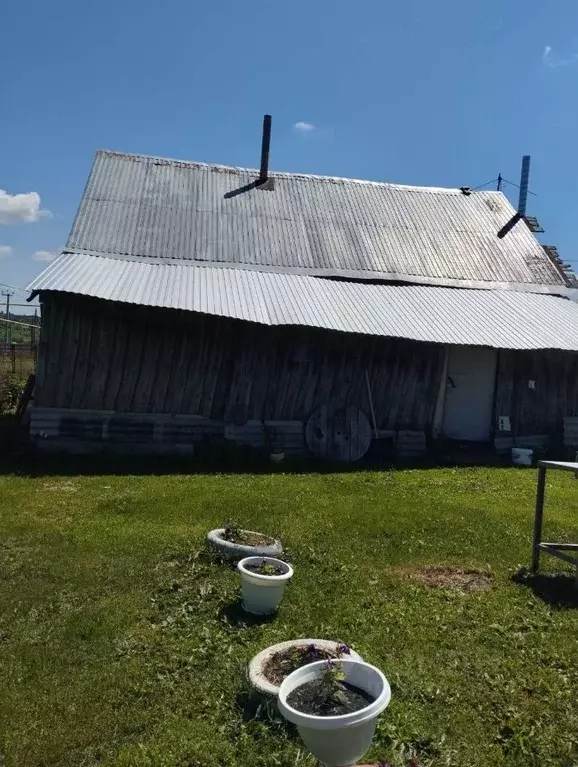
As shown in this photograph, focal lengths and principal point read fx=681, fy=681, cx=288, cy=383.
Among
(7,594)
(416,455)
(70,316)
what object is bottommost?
(7,594)

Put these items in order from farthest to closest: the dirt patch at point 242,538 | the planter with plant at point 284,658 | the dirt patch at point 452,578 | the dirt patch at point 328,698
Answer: the dirt patch at point 242,538 < the dirt patch at point 452,578 < the planter with plant at point 284,658 < the dirt patch at point 328,698

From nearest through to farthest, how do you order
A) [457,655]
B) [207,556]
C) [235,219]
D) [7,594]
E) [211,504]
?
[457,655], [7,594], [207,556], [211,504], [235,219]

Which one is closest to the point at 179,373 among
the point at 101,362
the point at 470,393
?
the point at 101,362

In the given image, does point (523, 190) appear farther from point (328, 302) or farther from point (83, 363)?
point (83, 363)

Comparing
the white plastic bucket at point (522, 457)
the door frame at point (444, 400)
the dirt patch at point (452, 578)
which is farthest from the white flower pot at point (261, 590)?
the white plastic bucket at point (522, 457)

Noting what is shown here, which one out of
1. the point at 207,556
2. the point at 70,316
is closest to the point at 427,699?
the point at 207,556

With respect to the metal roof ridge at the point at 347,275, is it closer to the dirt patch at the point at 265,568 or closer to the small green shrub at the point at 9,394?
the small green shrub at the point at 9,394

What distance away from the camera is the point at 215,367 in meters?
11.9

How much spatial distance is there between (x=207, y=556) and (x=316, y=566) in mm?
1045

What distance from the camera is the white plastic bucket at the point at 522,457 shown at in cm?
1287

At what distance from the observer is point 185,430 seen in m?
11.8

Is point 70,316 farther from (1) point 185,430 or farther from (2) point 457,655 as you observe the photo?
(2) point 457,655

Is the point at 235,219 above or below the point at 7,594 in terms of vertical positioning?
above

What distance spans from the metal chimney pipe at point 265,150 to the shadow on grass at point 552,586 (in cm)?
1343
